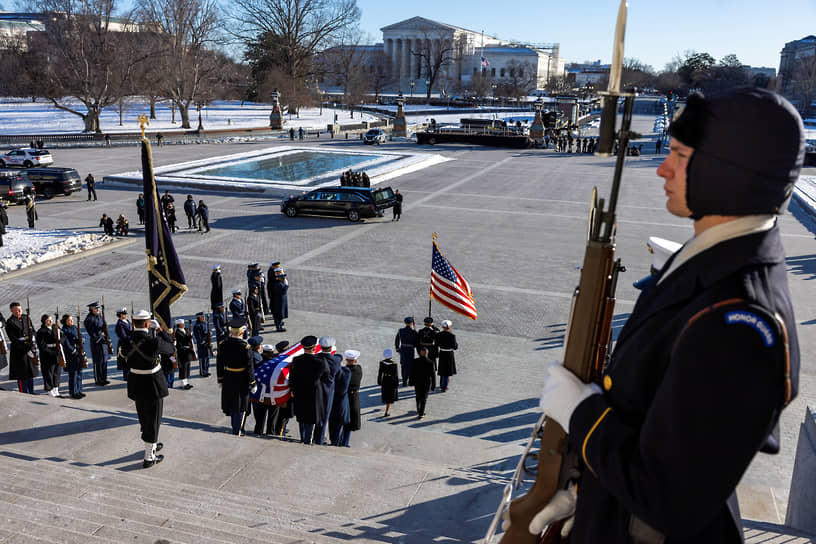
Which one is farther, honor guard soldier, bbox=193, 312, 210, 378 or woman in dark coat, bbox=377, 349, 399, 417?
honor guard soldier, bbox=193, 312, 210, 378

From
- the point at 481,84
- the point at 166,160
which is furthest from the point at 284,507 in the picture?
the point at 481,84

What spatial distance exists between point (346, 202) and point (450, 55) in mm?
132537

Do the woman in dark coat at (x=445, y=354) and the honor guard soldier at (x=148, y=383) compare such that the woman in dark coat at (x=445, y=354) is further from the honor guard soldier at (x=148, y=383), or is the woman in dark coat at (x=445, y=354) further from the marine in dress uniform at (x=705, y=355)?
the marine in dress uniform at (x=705, y=355)

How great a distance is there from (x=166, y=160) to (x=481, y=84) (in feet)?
316

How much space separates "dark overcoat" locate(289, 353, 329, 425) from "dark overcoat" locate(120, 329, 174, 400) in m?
1.54

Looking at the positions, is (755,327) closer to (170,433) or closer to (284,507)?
(284,507)

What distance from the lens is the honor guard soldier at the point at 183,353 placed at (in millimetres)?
10188

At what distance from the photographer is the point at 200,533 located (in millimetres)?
4805

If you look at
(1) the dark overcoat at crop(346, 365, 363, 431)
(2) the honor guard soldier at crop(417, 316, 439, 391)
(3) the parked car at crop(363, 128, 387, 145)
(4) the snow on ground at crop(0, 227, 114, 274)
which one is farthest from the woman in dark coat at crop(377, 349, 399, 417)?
(3) the parked car at crop(363, 128, 387, 145)

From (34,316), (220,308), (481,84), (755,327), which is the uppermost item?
(481,84)

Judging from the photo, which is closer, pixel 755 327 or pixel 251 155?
pixel 755 327

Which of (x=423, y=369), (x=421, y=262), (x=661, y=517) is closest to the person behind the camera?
(x=661, y=517)

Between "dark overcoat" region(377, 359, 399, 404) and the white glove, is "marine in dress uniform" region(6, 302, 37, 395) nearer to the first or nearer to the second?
"dark overcoat" region(377, 359, 399, 404)

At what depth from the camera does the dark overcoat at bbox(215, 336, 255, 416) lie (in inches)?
323
